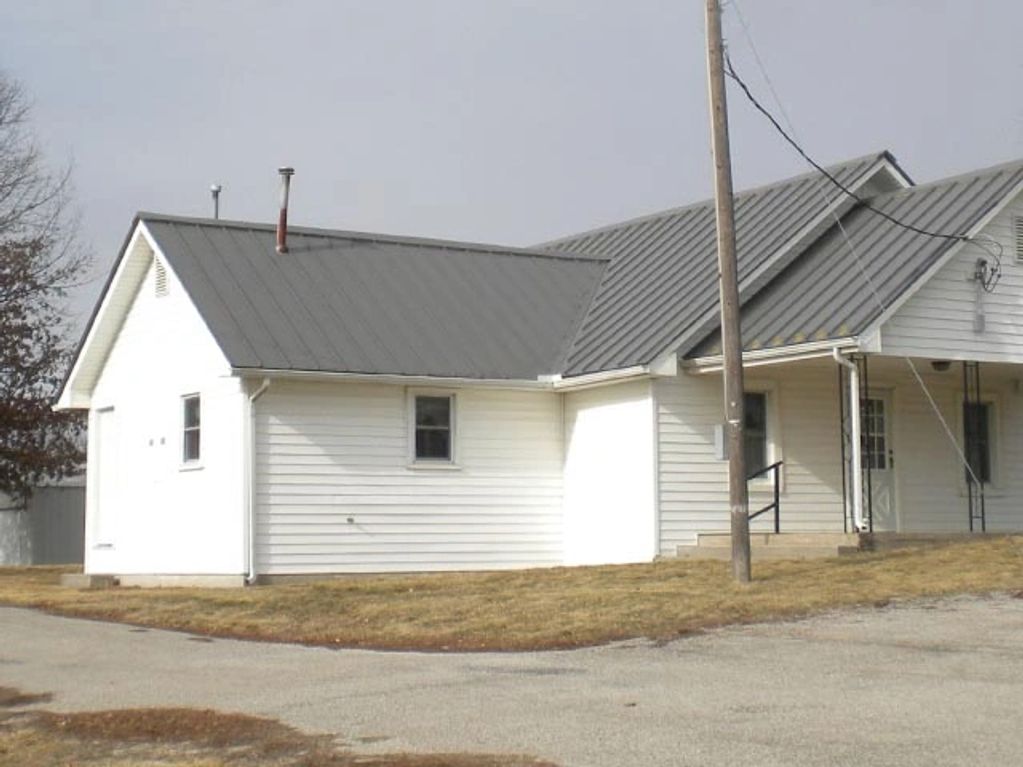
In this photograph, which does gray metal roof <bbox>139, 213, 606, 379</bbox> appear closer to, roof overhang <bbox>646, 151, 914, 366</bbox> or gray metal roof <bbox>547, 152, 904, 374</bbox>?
gray metal roof <bbox>547, 152, 904, 374</bbox>

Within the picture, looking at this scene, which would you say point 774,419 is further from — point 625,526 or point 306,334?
point 306,334

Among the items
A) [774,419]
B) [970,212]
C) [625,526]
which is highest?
[970,212]

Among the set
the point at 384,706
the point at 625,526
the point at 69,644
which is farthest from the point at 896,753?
the point at 625,526

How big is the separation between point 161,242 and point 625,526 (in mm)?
8073

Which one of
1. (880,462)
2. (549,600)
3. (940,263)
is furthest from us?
(880,462)

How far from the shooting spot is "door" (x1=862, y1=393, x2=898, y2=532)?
2430 centimetres

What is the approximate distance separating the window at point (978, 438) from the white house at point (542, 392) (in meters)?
0.04

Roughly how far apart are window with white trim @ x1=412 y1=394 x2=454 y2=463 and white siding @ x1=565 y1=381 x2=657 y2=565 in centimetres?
190

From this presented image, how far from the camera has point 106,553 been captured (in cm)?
2620

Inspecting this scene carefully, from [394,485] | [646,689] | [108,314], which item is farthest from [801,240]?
[646,689]

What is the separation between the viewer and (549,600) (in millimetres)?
17812

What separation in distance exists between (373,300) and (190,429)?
11.1 ft

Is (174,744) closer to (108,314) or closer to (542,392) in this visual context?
(542,392)

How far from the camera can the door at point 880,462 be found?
24297 millimetres
